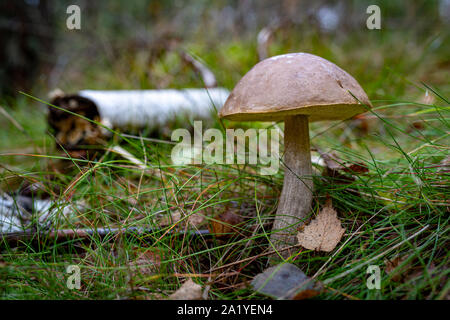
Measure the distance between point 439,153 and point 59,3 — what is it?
7190 mm

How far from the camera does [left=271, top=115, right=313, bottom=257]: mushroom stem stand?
1149mm

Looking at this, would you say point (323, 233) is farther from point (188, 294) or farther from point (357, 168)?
point (188, 294)

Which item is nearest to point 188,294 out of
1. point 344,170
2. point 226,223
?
point 226,223

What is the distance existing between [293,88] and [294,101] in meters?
0.05

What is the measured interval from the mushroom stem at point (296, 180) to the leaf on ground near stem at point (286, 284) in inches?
8.7

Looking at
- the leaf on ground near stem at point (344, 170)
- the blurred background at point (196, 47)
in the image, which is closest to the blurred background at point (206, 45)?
the blurred background at point (196, 47)

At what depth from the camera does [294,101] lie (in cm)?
90

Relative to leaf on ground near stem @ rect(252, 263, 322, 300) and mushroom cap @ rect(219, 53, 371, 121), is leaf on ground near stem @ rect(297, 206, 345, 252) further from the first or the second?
mushroom cap @ rect(219, 53, 371, 121)

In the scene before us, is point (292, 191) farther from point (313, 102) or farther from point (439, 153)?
point (439, 153)

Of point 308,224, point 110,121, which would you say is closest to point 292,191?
point 308,224

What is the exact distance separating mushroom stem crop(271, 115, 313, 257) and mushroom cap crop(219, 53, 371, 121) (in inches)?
7.5

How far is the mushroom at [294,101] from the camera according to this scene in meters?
0.91

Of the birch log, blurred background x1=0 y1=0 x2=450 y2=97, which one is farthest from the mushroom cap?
blurred background x1=0 y1=0 x2=450 y2=97

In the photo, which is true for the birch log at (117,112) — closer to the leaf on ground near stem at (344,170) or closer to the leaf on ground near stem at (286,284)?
the leaf on ground near stem at (344,170)
